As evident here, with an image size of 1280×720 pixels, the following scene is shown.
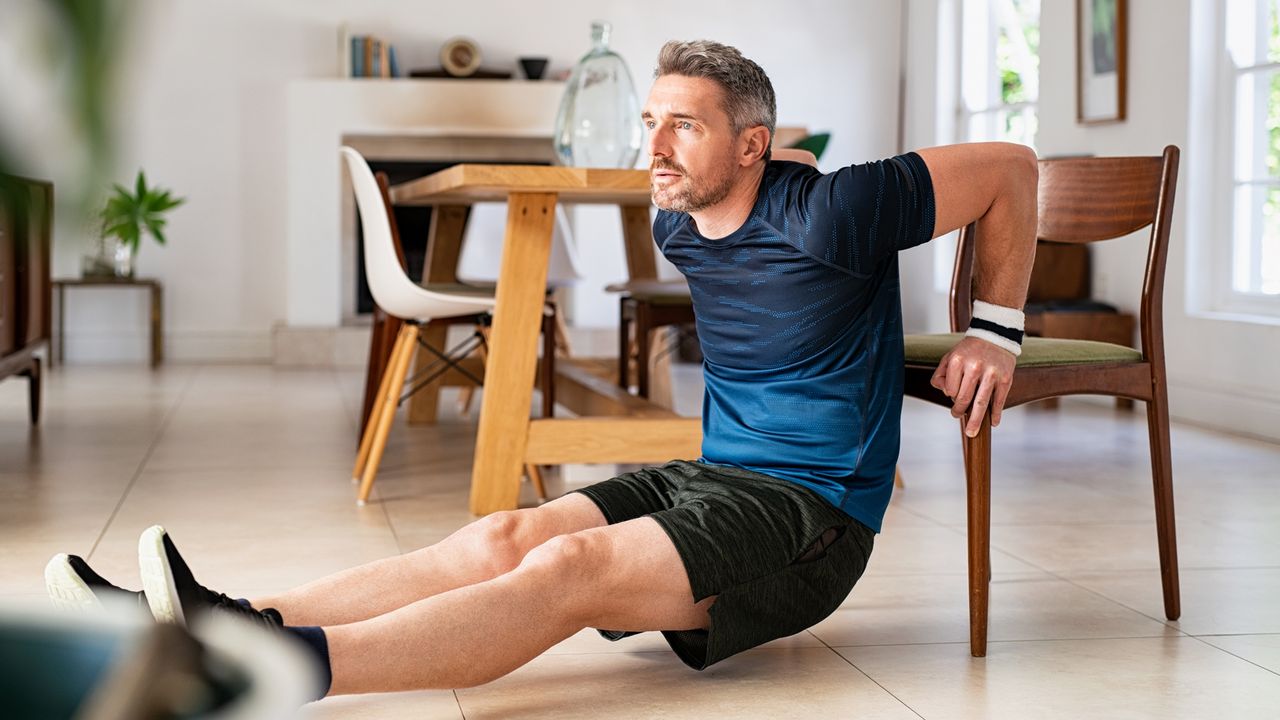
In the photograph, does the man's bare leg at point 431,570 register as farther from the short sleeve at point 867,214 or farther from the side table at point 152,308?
the side table at point 152,308

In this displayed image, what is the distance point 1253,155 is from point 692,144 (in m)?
3.78

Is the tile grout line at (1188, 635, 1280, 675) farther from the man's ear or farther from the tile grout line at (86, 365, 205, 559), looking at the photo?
the tile grout line at (86, 365, 205, 559)

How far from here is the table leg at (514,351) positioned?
3059mm

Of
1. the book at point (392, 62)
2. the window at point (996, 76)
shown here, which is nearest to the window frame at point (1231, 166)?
the window at point (996, 76)

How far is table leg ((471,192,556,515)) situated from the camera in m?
3.06

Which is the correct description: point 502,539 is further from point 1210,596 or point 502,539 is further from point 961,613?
point 1210,596

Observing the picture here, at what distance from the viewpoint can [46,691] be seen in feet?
1.07

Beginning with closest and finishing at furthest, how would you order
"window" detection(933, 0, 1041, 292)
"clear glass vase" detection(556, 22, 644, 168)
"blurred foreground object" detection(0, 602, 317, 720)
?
"blurred foreground object" detection(0, 602, 317, 720), "clear glass vase" detection(556, 22, 644, 168), "window" detection(933, 0, 1041, 292)

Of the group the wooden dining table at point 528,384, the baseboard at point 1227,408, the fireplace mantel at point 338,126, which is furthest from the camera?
the fireplace mantel at point 338,126

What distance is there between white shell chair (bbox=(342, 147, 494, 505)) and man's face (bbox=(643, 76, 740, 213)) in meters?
1.49

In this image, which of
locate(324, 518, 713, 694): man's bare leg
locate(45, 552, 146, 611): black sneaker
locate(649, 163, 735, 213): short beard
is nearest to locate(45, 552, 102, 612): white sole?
locate(45, 552, 146, 611): black sneaker

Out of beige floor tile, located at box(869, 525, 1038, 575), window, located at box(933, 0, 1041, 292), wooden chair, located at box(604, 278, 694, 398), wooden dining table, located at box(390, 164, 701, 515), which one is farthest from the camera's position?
window, located at box(933, 0, 1041, 292)

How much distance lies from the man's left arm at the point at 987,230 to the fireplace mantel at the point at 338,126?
566 centimetres

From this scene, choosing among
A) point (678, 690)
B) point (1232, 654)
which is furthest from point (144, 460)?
point (1232, 654)
